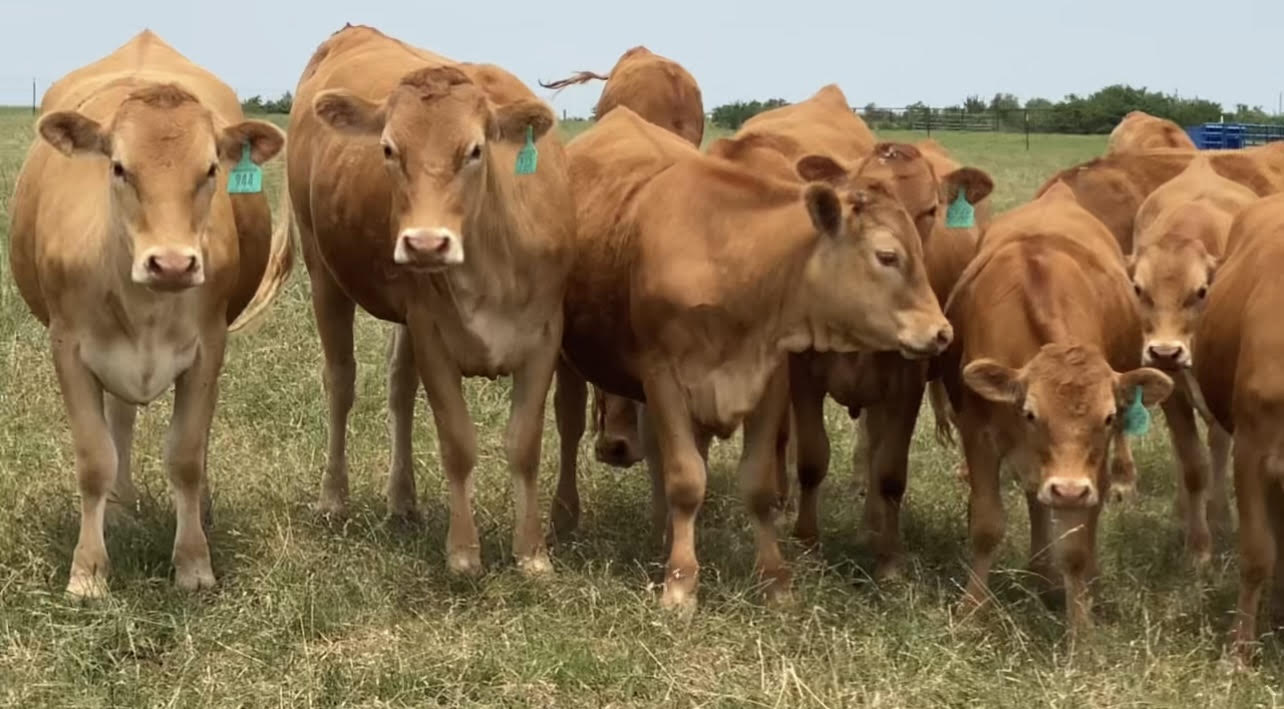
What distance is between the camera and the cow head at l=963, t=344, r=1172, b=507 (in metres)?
5.54

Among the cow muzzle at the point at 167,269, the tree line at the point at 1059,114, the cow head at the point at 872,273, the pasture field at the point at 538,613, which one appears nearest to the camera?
→ the pasture field at the point at 538,613

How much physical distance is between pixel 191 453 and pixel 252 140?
46.4 inches

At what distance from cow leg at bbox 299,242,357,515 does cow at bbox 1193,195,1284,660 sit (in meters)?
3.77

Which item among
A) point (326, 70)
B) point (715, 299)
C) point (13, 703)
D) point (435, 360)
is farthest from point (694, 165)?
point (13, 703)

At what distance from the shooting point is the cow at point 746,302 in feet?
19.5

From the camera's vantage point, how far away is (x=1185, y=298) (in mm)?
6902

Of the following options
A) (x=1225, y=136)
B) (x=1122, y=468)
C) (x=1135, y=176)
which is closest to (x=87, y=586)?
(x=1122, y=468)

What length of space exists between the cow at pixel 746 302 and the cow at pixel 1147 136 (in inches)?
191

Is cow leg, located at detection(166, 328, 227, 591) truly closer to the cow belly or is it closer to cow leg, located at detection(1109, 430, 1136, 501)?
the cow belly

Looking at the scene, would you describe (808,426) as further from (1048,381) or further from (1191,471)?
(1191,471)

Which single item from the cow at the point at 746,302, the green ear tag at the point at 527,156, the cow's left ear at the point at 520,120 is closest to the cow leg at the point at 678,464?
the cow at the point at 746,302

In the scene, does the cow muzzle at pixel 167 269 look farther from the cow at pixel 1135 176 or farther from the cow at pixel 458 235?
the cow at pixel 1135 176

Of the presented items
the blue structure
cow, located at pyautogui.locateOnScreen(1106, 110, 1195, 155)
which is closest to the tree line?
the blue structure

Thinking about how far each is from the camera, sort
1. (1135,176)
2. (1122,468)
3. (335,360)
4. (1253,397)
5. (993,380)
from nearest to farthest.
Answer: (1253,397)
(993,380)
(335,360)
(1122,468)
(1135,176)
